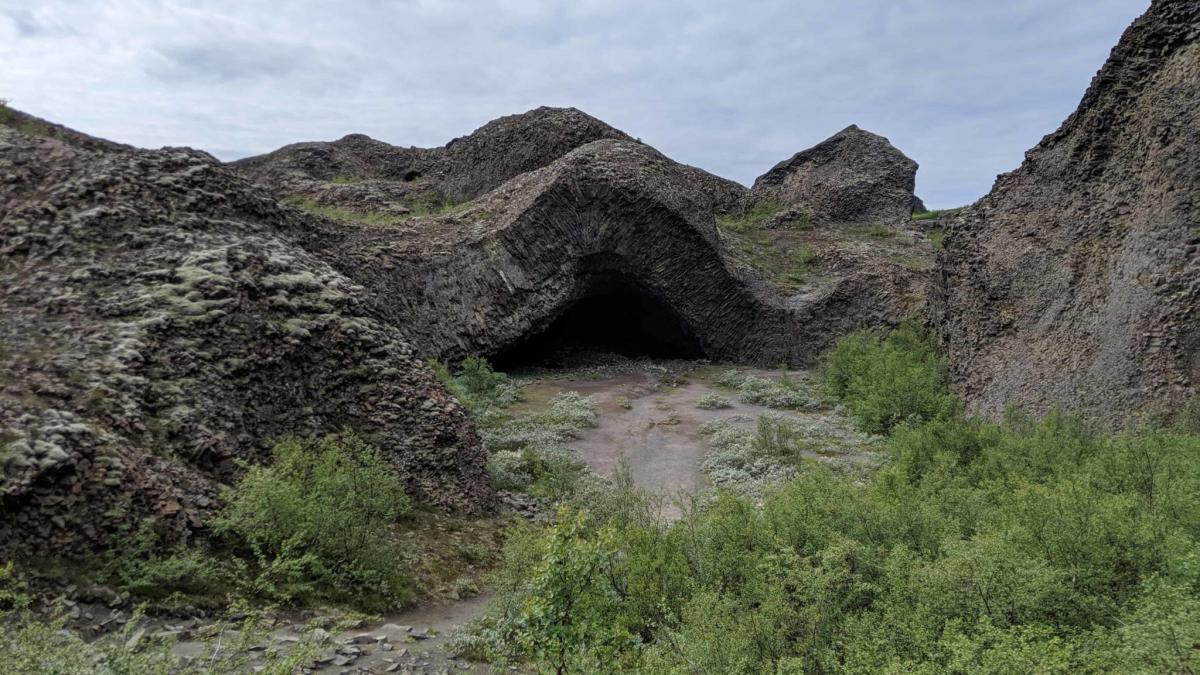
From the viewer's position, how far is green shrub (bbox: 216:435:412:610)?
636cm

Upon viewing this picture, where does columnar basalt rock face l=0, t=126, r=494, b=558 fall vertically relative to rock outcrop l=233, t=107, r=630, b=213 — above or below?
below

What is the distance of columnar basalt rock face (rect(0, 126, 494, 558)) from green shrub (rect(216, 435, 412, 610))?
0.58 m

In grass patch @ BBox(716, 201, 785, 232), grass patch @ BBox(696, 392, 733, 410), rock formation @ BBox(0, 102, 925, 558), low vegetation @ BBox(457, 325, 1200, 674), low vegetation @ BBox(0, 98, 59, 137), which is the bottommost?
grass patch @ BBox(696, 392, 733, 410)

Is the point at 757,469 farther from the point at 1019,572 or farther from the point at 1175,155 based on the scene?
the point at 1175,155

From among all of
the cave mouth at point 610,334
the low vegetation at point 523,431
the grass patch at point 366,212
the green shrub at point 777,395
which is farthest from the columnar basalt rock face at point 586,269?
the green shrub at point 777,395

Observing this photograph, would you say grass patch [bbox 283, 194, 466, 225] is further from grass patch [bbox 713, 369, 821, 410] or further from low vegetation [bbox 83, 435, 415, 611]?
low vegetation [bbox 83, 435, 415, 611]

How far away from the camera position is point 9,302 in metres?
7.90

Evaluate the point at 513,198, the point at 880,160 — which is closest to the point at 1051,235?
the point at 513,198

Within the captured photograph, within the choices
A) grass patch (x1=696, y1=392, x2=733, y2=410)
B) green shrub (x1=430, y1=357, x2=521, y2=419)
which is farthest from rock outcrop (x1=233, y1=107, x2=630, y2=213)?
grass patch (x1=696, y1=392, x2=733, y2=410)

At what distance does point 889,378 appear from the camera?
51.9 ft

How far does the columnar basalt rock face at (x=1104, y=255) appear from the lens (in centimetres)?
1044

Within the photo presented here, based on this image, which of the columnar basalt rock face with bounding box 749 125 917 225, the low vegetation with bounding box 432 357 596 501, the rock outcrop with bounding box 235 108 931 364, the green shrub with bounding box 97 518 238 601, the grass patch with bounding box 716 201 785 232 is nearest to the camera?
the green shrub with bounding box 97 518 238 601

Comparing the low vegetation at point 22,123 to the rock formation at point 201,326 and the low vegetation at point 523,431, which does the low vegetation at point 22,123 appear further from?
the low vegetation at point 523,431

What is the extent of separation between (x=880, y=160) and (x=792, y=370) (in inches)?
736
